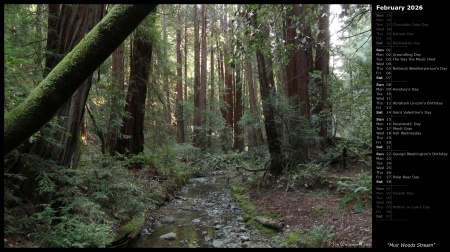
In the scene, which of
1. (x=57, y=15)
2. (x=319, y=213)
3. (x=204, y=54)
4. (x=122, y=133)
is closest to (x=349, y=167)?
(x=319, y=213)

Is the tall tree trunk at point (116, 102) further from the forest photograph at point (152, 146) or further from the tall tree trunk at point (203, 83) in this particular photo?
the tall tree trunk at point (203, 83)

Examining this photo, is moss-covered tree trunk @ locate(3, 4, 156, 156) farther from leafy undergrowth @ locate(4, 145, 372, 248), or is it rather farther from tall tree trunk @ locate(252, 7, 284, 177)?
tall tree trunk @ locate(252, 7, 284, 177)

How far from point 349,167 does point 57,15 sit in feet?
27.6

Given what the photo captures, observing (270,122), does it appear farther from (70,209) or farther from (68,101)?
(70,209)

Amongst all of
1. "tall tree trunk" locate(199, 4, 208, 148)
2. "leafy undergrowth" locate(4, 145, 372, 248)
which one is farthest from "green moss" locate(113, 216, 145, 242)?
"tall tree trunk" locate(199, 4, 208, 148)

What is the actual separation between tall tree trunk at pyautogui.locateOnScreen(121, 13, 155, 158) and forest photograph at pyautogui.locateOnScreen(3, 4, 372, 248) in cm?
4

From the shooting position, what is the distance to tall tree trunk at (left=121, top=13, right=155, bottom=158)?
10250mm

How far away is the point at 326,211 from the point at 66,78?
5.32m

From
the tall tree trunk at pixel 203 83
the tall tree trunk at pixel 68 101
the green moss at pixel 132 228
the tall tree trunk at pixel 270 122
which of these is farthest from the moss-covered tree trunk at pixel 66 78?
the tall tree trunk at pixel 203 83

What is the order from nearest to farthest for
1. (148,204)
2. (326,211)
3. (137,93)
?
(326,211) < (148,204) < (137,93)

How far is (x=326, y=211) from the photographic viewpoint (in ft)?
19.4

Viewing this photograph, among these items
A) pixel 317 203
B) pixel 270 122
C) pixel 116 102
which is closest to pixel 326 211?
pixel 317 203

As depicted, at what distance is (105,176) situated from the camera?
6.24 metres
